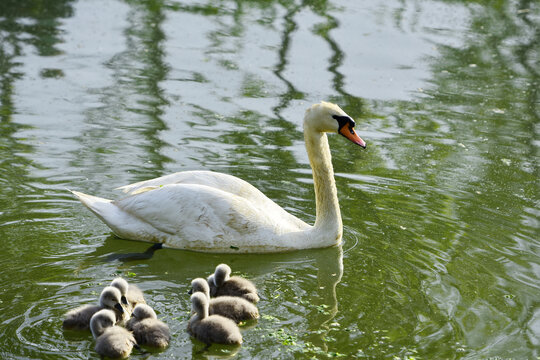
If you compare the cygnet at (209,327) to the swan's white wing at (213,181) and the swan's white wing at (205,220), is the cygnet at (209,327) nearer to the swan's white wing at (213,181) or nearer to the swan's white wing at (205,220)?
the swan's white wing at (205,220)

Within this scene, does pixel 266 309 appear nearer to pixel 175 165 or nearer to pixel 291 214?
pixel 291 214

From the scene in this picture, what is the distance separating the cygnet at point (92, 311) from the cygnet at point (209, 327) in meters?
0.56

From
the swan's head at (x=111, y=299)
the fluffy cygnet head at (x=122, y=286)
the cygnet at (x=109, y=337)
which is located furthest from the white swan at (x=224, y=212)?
the cygnet at (x=109, y=337)

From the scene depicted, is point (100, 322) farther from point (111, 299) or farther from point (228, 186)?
point (228, 186)

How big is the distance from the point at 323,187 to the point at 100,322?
3.36m

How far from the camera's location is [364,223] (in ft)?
31.3

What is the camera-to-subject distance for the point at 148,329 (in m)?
6.43

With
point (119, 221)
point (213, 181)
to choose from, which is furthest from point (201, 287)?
point (213, 181)

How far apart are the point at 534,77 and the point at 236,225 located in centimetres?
879

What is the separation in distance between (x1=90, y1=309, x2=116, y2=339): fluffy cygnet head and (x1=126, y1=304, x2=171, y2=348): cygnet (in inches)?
7.9

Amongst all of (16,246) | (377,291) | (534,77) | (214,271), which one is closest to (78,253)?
(16,246)

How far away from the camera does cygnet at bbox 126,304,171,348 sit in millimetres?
6422

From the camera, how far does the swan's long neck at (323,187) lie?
8.96 m

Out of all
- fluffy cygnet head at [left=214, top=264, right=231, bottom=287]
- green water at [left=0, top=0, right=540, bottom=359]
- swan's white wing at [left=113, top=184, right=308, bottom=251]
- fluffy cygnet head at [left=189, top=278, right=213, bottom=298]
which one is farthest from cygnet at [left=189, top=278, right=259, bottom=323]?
swan's white wing at [left=113, top=184, right=308, bottom=251]
